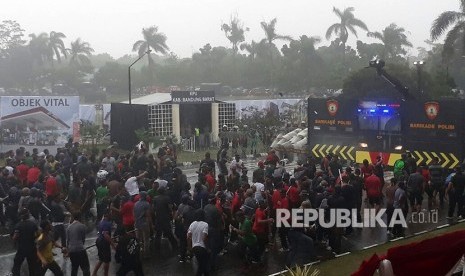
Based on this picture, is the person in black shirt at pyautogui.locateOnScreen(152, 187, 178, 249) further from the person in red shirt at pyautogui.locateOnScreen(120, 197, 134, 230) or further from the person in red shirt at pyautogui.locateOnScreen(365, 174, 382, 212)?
the person in red shirt at pyautogui.locateOnScreen(365, 174, 382, 212)

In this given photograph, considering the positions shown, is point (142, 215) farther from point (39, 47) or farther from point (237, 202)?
point (39, 47)

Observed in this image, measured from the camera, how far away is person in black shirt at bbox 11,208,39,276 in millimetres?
11273

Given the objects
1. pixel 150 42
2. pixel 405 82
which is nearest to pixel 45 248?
pixel 405 82

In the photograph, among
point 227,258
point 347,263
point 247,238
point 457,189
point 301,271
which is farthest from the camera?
point 457,189

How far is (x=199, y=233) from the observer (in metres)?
11.4

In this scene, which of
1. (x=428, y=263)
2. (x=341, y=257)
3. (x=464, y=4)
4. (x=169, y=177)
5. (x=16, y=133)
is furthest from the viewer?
(x=464, y=4)

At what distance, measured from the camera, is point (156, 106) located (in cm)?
3325

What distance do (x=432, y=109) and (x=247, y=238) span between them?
11695 mm

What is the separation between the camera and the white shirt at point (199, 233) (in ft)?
37.5

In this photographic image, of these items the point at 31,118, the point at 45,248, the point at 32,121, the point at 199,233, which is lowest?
the point at 45,248

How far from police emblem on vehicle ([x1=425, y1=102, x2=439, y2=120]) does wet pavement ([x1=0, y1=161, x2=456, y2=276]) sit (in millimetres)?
6468

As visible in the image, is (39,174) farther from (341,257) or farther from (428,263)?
(428,263)

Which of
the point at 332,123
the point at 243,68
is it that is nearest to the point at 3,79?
the point at 243,68

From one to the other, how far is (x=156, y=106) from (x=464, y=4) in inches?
825
